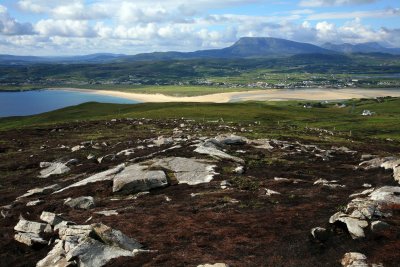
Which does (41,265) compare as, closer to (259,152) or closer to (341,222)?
(341,222)

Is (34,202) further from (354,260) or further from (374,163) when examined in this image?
(374,163)

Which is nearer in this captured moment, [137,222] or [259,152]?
[137,222]

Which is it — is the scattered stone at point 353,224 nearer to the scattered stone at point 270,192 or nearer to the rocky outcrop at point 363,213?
the rocky outcrop at point 363,213

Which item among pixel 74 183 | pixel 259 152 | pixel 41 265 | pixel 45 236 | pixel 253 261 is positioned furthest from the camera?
pixel 259 152

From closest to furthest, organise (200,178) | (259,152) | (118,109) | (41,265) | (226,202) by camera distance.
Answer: (41,265) → (226,202) → (200,178) → (259,152) → (118,109)

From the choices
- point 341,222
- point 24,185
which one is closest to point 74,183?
point 24,185

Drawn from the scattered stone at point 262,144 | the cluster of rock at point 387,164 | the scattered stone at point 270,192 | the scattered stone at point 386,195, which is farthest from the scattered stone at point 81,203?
the scattered stone at point 262,144

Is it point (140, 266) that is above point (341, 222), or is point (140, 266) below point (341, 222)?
below
